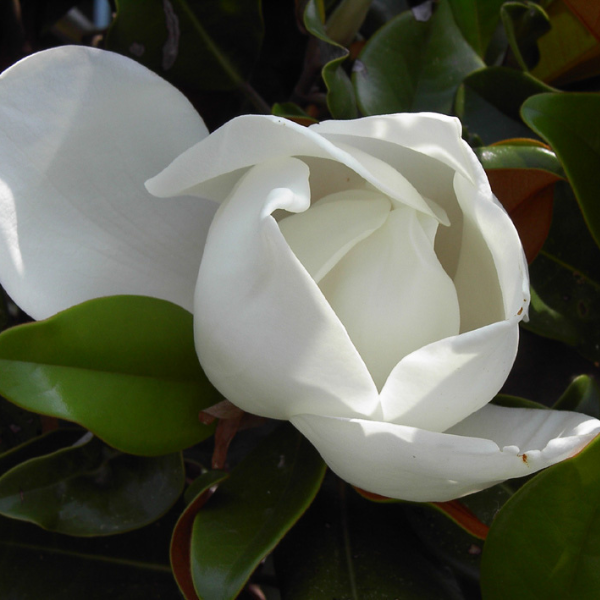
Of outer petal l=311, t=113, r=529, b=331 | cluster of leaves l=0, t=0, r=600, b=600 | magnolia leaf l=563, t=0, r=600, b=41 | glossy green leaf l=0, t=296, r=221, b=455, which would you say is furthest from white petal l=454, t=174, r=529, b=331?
magnolia leaf l=563, t=0, r=600, b=41

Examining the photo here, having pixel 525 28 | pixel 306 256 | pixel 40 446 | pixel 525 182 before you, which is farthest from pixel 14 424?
pixel 525 28

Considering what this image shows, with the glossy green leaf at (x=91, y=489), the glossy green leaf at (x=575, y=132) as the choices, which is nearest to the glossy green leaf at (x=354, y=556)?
the glossy green leaf at (x=91, y=489)

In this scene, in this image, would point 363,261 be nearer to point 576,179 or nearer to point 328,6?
point 576,179

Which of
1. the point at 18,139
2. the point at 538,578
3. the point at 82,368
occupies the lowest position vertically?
the point at 538,578

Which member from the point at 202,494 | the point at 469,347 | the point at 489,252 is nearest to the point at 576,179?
the point at 489,252

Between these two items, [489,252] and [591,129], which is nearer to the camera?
[489,252]

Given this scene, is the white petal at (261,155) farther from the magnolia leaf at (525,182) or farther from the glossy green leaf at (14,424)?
the glossy green leaf at (14,424)

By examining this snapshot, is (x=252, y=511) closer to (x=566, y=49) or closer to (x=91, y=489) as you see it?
(x=91, y=489)
